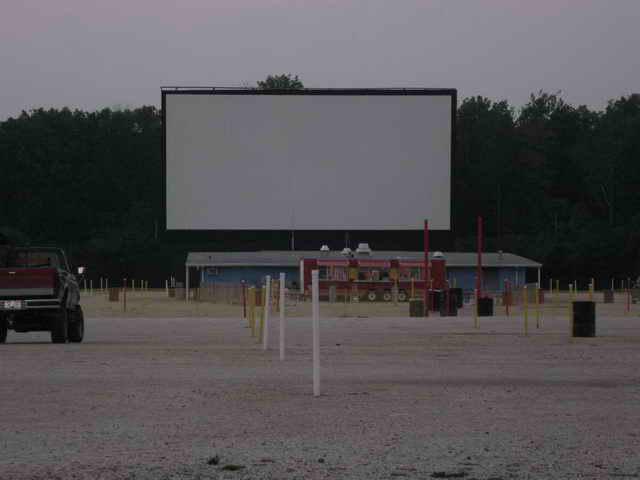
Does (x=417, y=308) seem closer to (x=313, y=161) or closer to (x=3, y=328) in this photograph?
(x=3, y=328)

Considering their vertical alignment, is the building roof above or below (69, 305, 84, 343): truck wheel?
above

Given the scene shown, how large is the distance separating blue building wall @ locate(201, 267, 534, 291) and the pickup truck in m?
51.9

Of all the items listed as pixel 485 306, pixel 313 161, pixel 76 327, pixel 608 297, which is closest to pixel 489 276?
pixel 608 297

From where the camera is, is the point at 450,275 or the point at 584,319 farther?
the point at 450,275

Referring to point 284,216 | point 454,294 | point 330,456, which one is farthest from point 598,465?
point 284,216

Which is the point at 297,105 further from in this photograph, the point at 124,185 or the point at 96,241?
the point at 124,185

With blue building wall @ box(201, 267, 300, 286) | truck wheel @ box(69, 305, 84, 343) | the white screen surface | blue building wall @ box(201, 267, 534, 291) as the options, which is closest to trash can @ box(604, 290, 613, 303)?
the white screen surface

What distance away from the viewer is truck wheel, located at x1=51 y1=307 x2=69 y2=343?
26.3 metres

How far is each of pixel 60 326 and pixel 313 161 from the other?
42197 mm

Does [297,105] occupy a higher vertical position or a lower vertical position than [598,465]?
higher

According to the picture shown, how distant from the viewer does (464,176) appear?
13088cm

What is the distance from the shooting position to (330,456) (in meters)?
9.64

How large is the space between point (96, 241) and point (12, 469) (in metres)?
108

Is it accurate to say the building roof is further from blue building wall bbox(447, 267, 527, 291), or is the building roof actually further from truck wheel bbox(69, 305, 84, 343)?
truck wheel bbox(69, 305, 84, 343)
